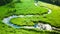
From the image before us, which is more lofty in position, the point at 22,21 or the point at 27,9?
the point at 27,9

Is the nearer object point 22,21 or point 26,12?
point 22,21

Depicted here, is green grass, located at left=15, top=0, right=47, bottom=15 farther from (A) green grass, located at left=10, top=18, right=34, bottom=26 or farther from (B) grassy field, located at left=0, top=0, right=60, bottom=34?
(A) green grass, located at left=10, top=18, right=34, bottom=26

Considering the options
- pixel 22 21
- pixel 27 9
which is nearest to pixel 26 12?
pixel 27 9

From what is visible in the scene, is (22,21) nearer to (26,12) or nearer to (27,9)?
(26,12)

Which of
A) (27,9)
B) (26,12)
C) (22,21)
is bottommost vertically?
(22,21)

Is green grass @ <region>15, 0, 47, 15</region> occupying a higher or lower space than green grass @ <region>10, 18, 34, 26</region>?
higher

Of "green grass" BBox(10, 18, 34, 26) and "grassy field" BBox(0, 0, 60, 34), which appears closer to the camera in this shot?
"grassy field" BBox(0, 0, 60, 34)

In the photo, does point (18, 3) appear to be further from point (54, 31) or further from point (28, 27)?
point (54, 31)

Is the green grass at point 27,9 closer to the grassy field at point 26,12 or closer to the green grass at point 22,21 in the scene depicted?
the grassy field at point 26,12

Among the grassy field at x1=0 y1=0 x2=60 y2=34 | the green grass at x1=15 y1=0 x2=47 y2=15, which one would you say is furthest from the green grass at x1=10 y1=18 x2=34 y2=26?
the green grass at x1=15 y1=0 x2=47 y2=15

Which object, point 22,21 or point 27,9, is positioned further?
point 27,9

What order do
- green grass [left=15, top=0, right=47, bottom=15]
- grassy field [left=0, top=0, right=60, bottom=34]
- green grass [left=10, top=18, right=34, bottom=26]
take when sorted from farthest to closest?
green grass [left=15, top=0, right=47, bottom=15], green grass [left=10, top=18, right=34, bottom=26], grassy field [left=0, top=0, right=60, bottom=34]
